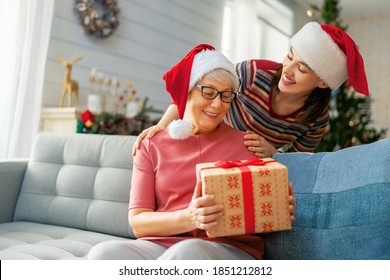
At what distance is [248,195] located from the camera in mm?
1140

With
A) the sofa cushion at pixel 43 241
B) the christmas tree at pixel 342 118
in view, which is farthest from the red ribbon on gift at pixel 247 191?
the christmas tree at pixel 342 118

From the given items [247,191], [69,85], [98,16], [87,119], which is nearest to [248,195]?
[247,191]

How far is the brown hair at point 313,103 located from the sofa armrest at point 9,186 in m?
1.30

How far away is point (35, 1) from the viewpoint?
122 inches

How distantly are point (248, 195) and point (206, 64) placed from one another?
0.47m

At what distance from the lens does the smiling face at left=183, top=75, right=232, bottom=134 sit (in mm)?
1366

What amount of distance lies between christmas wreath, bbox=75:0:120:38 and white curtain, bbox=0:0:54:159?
1.67 ft

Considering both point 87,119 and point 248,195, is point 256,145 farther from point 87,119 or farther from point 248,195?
point 87,119

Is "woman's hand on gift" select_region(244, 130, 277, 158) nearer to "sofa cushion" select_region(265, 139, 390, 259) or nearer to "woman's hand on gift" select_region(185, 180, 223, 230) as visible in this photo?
"sofa cushion" select_region(265, 139, 390, 259)

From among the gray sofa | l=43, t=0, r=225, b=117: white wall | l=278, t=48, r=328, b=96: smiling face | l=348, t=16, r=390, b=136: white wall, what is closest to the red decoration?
l=43, t=0, r=225, b=117: white wall

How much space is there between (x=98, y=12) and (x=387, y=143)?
10.5 feet
